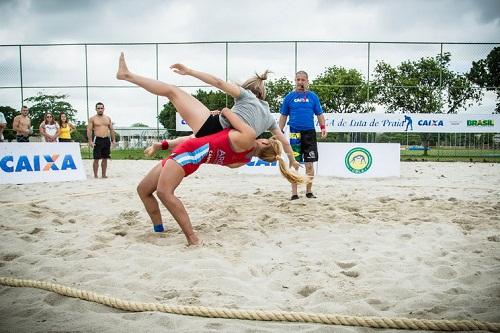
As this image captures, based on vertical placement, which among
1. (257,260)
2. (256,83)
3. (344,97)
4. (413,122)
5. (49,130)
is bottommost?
(257,260)

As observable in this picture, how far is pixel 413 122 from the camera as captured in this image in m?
14.7

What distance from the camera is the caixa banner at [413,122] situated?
48.2 feet

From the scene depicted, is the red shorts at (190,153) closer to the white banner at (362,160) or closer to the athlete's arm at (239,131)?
the athlete's arm at (239,131)

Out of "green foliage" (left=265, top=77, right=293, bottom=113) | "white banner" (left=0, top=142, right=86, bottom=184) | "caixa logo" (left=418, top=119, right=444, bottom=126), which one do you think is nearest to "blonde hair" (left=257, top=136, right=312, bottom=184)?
"white banner" (left=0, top=142, right=86, bottom=184)

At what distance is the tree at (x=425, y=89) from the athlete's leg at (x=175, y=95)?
14511 mm

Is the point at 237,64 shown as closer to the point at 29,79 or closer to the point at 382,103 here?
the point at 382,103

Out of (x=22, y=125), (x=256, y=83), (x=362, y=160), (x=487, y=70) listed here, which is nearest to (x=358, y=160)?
(x=362, y=160)

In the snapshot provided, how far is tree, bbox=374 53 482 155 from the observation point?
54.5 ft

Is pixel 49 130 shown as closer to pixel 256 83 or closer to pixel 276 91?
pixel 256 83

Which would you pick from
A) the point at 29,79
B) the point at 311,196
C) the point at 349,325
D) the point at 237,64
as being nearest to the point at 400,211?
the point at 311,196

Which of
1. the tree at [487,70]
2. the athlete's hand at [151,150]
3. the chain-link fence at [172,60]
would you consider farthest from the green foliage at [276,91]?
the athlete's hand at [151,150]

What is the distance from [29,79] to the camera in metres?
16.0

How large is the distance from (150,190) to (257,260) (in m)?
1.33

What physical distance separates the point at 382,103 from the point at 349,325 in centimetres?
1806
